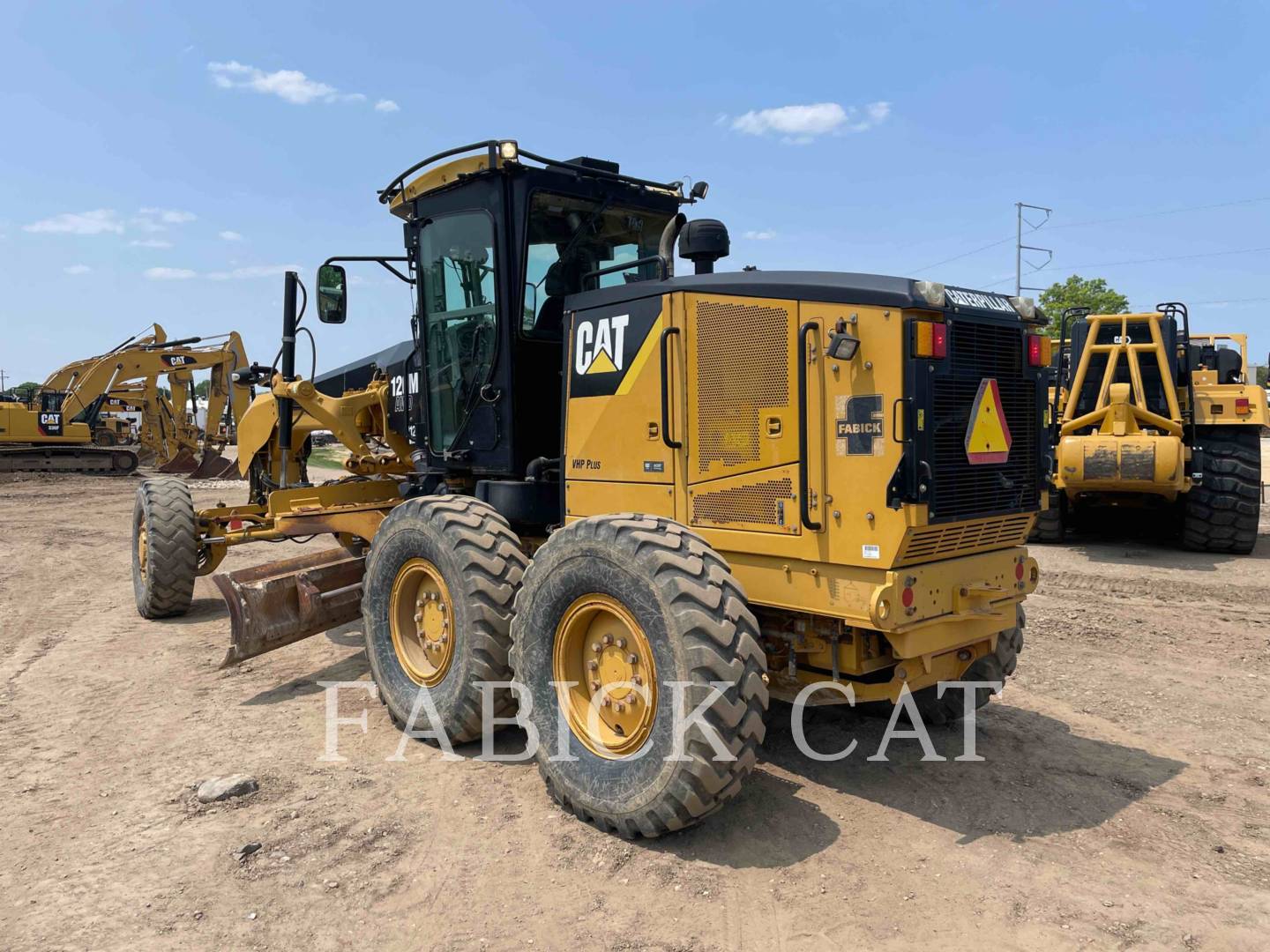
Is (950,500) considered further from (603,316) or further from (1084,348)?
(1084,348)

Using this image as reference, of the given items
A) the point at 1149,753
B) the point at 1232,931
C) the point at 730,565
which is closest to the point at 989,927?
the point at 1232,931

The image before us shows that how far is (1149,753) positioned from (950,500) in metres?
2.15

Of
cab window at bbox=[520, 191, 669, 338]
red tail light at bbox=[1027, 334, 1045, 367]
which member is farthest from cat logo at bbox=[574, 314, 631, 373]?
red tail light at bbox=[1027, 334, 1045, 367]

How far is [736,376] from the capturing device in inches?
162

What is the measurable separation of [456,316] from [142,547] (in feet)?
14.4

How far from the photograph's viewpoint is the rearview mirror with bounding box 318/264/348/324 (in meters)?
6.45

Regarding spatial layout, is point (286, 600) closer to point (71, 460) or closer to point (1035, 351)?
point (1035, 351)

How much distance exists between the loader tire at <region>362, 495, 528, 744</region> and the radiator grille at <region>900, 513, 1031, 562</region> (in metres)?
2.03

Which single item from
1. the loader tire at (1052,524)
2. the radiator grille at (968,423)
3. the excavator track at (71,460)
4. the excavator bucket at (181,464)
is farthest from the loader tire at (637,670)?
the excavator track at (71,460)

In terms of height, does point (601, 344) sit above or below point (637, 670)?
above

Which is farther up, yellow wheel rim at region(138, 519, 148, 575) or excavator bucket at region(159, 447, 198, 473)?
excavator bucket at region(159, 447, 198, 473)

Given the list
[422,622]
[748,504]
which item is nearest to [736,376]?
[748,504]

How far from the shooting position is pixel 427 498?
5.15 m

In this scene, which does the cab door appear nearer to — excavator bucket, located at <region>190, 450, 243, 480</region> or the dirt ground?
the dirt ground
